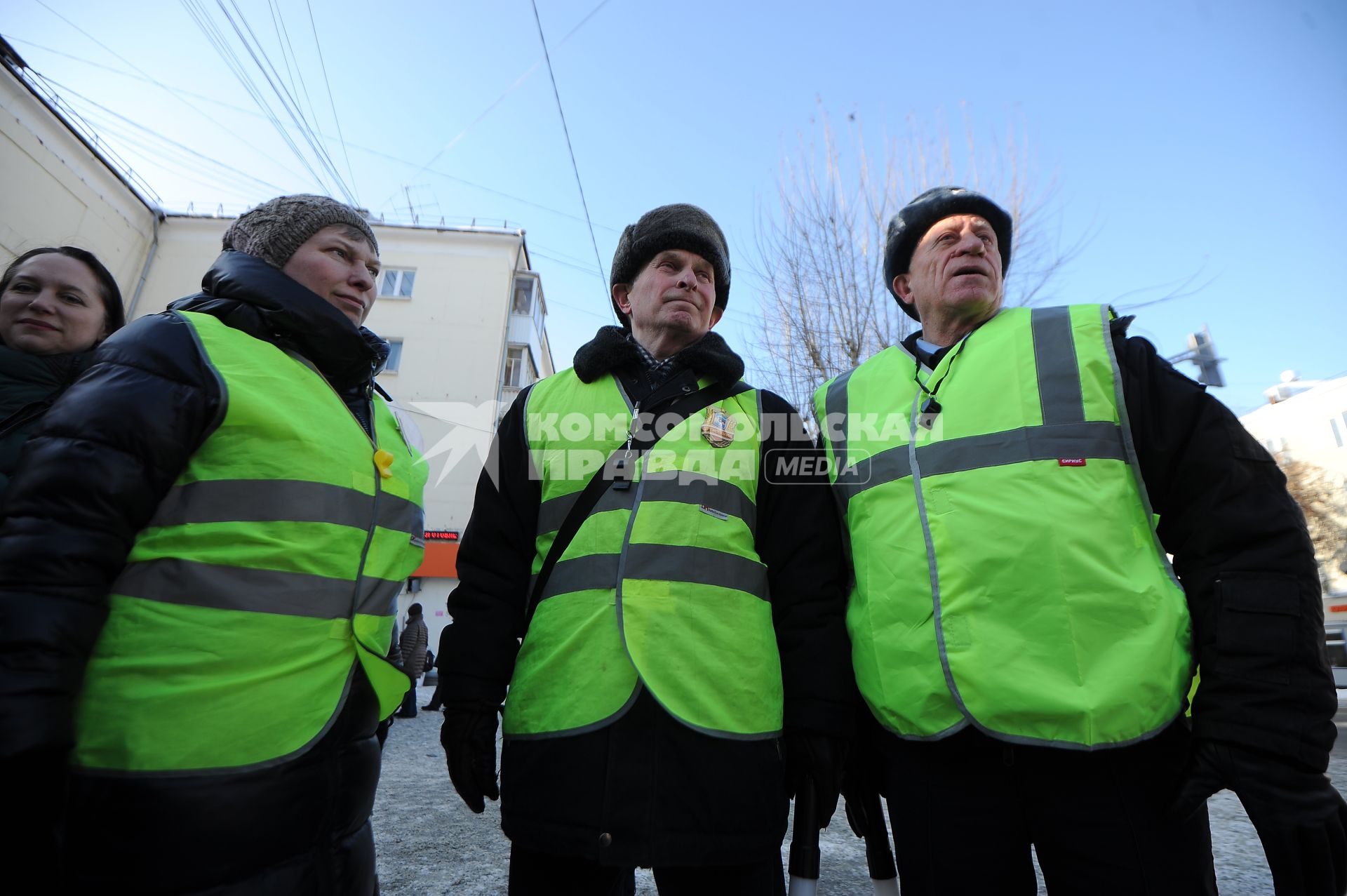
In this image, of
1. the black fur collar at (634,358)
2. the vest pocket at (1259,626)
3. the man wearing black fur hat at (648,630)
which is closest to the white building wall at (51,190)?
the black fur collar at (634,358)

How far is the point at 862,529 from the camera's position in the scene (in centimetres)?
173

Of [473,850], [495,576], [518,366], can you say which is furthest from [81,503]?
[518,366]

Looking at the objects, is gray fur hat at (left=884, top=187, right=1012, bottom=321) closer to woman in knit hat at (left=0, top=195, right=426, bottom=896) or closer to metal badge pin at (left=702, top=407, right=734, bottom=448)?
metal badge pin at (left=702, top=407, right=734, bottom=448)

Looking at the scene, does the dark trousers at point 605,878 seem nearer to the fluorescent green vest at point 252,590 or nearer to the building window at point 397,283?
the fluorescent green vest at point 252,590

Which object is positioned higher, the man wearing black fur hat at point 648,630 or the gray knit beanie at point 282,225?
the gray knit beanie at point 282,225

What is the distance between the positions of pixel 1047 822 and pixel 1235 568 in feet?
2.15

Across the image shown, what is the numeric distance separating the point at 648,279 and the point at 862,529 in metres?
1.09

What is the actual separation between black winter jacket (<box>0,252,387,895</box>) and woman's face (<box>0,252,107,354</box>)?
847mm

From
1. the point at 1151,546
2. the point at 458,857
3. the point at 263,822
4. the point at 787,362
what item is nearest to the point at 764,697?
the point at 1151,546

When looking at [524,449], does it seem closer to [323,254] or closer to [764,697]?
[323,254]

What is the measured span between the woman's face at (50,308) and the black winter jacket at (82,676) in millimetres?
847

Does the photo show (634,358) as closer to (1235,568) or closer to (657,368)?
(657,368)

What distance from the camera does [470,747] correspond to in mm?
1630

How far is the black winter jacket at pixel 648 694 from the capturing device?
1.41 m
